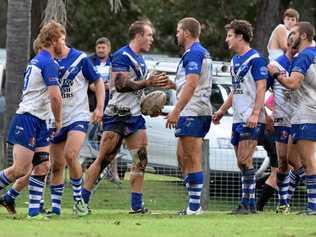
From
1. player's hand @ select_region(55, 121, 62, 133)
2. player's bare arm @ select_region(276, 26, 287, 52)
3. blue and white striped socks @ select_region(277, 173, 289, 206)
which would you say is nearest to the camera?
player's hand @ select_region(55, 121, 62, 133)

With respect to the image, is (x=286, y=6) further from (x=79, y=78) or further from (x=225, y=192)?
(x=79, y=78)

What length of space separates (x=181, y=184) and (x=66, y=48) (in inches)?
206

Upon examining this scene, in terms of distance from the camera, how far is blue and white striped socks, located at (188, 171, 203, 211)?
1365 cm

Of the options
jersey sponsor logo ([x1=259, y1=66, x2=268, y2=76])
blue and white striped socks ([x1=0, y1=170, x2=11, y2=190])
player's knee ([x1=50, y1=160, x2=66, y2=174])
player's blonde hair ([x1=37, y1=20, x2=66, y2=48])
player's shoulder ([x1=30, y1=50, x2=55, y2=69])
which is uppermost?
player's blonde hair ([x1=37, y1=20, x2=66, y2=48])

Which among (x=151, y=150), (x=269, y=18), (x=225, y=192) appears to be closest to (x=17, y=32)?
(x=151, y=150)

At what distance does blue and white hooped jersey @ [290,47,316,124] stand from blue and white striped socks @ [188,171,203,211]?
1.38m

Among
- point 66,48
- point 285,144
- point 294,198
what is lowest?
point 294,198

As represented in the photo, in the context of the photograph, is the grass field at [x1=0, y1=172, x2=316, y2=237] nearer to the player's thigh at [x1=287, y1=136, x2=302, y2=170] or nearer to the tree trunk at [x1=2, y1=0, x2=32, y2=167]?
the player's thigh at [x1=287, y1=136, x2=302, y2=170]

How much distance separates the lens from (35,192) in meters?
12.6

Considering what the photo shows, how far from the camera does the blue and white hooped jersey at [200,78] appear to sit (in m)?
13.4

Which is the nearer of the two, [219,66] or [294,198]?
[294,198]

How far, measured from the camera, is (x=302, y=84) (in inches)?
533

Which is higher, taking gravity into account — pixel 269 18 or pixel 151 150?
pixel 269 18

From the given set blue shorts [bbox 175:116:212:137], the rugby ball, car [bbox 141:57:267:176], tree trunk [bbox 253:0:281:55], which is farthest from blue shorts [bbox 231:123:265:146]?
tree trunk [bbox 253:0:281:55]
